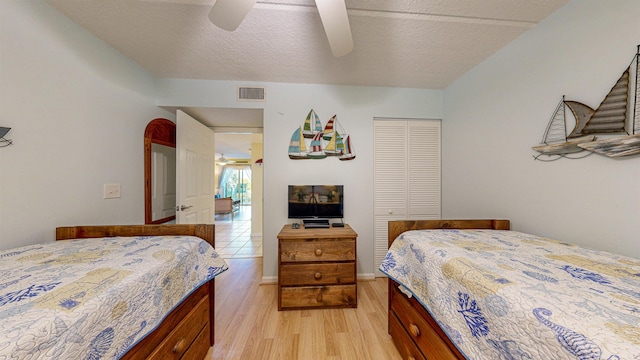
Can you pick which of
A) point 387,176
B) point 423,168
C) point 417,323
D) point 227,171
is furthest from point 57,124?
point 227,171

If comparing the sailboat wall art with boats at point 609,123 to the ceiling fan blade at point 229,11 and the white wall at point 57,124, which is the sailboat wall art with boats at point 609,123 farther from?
the white wall at point 57,124

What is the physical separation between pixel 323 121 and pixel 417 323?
202cm

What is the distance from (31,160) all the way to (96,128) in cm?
47

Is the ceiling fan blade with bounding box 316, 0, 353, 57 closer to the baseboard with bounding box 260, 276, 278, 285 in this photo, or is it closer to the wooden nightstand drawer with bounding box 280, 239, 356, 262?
the wooden nightstand drawer with bounding box 280, 239, 356, 262

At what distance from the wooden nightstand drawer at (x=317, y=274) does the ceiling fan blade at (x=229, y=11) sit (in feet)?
5.91

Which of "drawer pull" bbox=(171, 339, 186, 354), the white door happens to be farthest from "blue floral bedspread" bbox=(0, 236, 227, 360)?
the white door

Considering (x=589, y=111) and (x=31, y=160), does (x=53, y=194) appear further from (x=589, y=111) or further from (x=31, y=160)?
(x=589, y=111)

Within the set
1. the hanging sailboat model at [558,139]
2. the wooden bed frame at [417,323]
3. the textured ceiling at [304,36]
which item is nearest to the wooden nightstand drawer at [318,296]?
the wooden bed frame at [417,323]

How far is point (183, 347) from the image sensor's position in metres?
1.11

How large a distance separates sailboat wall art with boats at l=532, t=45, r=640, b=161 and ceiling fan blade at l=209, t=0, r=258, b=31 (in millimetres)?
1945

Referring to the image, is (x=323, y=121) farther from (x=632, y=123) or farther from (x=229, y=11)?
(x=632, y=123)

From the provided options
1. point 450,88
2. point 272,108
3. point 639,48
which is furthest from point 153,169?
point 639,48

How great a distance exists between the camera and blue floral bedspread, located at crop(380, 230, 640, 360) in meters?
0.52

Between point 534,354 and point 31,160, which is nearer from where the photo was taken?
point 534,354
